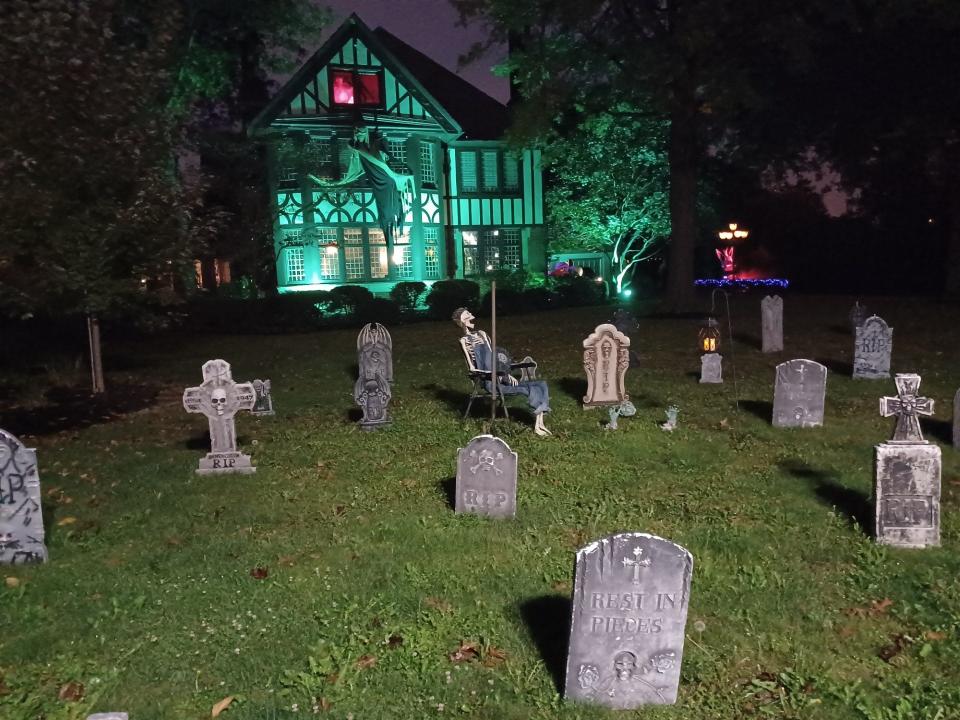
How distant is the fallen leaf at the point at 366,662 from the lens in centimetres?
475

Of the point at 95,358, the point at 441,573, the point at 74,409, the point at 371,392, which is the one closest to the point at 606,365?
the point at 371,392

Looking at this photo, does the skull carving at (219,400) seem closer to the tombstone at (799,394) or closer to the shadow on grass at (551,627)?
the shadow on grass at (551,627)

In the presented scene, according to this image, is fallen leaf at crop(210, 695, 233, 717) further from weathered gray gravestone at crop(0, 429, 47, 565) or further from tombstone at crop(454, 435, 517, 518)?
tombstone at crop(454, 435, 517, 518)

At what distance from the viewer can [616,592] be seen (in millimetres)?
4195

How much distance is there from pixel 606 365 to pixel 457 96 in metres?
28.7

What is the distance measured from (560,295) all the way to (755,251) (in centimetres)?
1682

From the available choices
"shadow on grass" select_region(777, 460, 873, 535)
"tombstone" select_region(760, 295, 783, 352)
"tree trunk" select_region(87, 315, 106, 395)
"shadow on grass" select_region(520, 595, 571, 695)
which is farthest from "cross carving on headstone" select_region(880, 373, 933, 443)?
"tree trunk" select_region(87, 315, 106, 395)

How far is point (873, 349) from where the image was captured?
44.4 feet

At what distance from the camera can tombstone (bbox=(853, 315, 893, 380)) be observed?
13.4 metres

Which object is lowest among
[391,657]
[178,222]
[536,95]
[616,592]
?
[391,657]

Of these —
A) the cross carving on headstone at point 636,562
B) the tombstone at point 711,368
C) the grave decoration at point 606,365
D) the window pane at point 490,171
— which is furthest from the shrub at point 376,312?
the cross carving on headstone at point 636,562

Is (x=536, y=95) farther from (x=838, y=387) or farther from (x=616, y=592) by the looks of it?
(x=616, y=592)

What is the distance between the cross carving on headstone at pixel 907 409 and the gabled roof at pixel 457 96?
29.4 metres

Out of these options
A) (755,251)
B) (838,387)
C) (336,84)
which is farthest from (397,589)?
(755,251)
